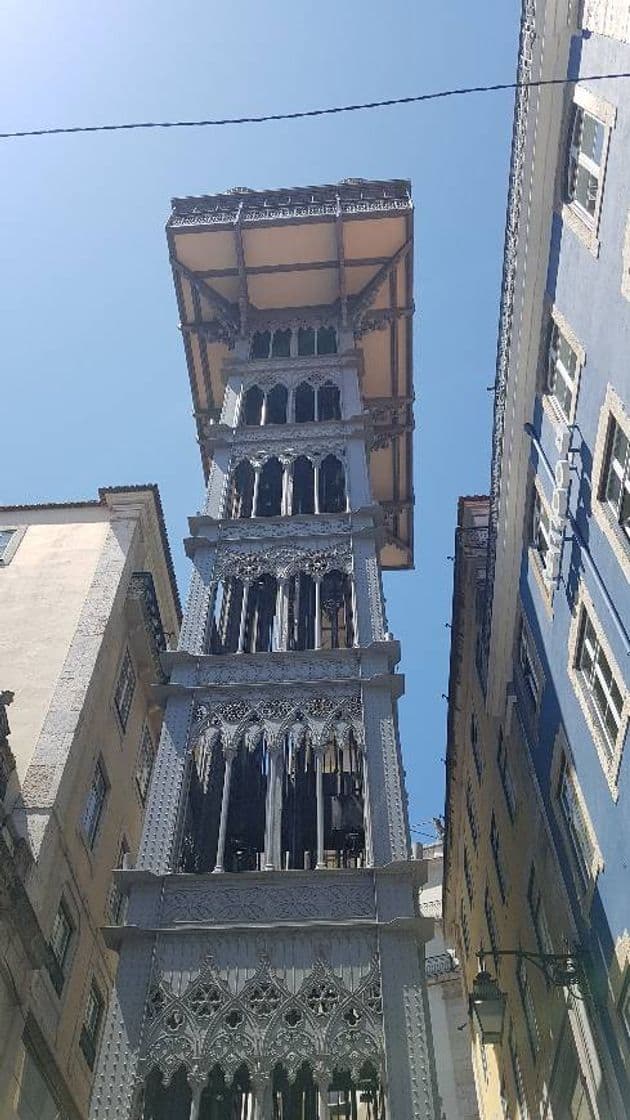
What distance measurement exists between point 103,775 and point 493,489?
9.70 metres

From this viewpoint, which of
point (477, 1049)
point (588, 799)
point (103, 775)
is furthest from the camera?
point (477, 1049)

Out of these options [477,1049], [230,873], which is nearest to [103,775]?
[230,873]

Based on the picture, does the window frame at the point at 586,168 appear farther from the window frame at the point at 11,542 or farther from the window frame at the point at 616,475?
the window frame at the point at 11,542

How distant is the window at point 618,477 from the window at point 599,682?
185cm

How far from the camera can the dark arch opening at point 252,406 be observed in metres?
27.6

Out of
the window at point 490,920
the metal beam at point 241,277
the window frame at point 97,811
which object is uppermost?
the metal beam at point 241,277

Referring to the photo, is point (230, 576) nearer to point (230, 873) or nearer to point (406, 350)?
point (230, 873)

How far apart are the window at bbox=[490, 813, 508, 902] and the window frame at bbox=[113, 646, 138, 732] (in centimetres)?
901

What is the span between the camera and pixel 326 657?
1806cm

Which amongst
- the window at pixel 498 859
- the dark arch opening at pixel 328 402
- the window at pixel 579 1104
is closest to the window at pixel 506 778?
the window at pixel 498 859

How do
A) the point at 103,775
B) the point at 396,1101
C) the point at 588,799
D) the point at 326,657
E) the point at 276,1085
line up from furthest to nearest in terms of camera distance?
the point at 103,775 → the point at 326,657 → the point at 588,799 → the point at 276,1085 → the point at 396,1101

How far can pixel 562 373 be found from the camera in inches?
614

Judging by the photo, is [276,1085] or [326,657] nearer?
[276,1085]

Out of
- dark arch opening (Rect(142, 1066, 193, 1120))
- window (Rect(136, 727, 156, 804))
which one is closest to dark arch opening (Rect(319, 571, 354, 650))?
window (Rect(136, 727, 156, 804))
